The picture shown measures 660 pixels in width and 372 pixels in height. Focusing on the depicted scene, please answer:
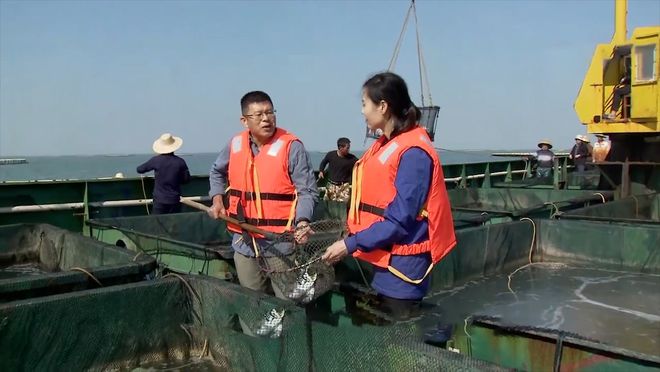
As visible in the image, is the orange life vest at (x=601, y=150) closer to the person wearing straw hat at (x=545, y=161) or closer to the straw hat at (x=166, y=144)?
the person wearing straw hat at (x=545, y=161)

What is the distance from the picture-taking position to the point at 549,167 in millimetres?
15055

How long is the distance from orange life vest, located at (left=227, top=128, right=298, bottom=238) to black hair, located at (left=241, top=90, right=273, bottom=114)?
0.23 m

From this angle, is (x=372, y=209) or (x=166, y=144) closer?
(x=372, y=209)

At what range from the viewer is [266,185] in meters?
3.81

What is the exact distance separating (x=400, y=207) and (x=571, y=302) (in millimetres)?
3854

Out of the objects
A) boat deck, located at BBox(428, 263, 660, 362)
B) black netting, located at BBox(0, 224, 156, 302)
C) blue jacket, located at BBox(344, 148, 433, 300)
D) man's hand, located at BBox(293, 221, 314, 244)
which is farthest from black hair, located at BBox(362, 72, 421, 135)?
boat deck, located at BBox(428, 263, 660, 362)

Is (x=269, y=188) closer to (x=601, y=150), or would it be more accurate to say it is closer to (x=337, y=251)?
(x=337, y=251)

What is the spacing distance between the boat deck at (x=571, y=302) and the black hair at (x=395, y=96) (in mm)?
2364

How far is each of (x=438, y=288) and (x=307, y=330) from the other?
3355 millimetres

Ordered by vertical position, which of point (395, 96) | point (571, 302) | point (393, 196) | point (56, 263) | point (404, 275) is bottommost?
point (571, 302)

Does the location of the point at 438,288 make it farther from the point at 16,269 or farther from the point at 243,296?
the point at 16,269

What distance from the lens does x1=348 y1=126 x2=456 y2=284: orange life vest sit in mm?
2900

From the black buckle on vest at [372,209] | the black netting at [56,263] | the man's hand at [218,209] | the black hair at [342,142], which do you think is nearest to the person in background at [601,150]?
the black hair at [342,142]

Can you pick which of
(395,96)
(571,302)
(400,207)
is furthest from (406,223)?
(571,302)
